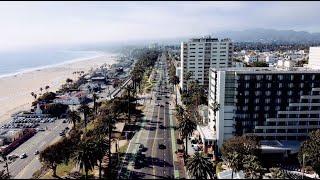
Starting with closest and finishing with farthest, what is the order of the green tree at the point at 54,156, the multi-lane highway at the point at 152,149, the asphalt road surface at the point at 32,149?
the green tree at the point at 54,156 < the multi-lane highway at the point at 152,149 < the asphalt road surface at the point at 32,149

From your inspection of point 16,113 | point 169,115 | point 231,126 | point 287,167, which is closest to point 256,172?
point 287,167

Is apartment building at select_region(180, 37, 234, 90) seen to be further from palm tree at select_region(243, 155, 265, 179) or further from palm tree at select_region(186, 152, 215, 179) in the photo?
palm tree at select_region(243, 155, 265, 179)

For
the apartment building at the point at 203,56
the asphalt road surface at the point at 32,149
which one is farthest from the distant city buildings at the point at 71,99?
the apartment building at the point at 203,56

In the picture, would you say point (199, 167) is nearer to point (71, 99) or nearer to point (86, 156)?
point (86, 156)

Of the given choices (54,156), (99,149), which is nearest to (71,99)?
(54,156)

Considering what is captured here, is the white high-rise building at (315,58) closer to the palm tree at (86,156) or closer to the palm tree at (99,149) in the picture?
the palm tree at (99,149)

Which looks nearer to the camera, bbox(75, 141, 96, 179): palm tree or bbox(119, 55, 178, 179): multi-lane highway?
bbox(75, 141, 96, 179): palm tree

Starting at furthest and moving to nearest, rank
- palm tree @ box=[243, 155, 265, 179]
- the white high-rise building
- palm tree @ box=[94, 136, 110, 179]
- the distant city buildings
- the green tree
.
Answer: the distant city buildings → the white high-rise building → the green tree → palm tree @ box=[94, 136, 110, 179] → palm tree @ box=[243, 155, 265, 179]

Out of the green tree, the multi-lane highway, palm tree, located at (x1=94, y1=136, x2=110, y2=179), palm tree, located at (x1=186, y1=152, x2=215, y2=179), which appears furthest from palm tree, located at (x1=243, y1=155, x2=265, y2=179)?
the green tree
